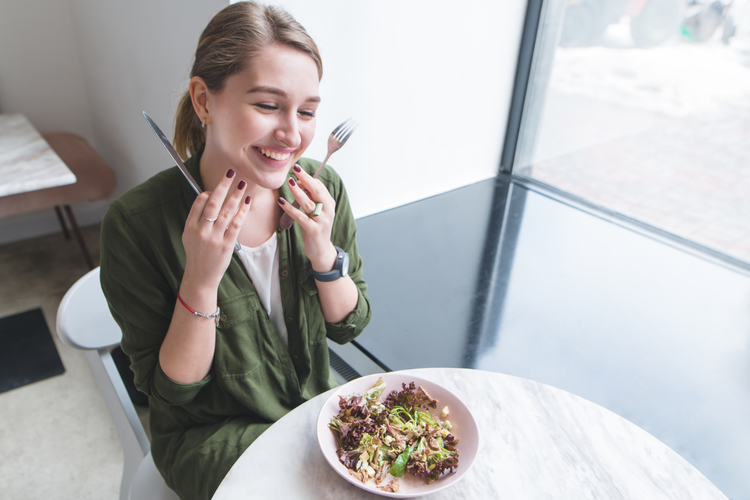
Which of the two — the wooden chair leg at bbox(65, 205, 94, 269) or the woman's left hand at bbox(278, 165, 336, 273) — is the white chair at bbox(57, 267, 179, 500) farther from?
the wooden chair leg at bbox(65, 205, 94, 269)

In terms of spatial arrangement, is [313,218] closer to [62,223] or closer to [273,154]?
[273,154]

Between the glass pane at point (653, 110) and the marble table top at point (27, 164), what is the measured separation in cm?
160

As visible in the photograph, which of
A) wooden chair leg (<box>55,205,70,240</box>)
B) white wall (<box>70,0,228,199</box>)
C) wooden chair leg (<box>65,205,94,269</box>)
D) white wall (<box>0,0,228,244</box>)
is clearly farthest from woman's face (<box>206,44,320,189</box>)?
wooden chair leg (<box>55,205,70,240</box>)

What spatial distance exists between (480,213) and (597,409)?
1096mm

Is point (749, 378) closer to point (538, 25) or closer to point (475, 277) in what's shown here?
point (475, 277)

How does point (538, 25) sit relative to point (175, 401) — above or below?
above

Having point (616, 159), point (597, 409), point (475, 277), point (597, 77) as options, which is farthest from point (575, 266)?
point (597, 409)

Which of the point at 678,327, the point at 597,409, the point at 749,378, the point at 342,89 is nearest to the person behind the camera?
the point at 597,409

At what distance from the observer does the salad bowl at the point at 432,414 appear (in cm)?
61

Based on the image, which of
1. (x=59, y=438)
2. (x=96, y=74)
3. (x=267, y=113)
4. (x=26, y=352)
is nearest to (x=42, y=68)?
(x=96, y=74)

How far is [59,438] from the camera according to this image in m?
1.51

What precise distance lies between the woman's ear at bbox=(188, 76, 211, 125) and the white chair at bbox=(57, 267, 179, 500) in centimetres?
40

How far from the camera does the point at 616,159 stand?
1.71m

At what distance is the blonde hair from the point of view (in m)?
0.71
